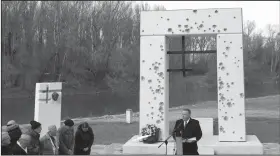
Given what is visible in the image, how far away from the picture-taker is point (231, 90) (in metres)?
6.74

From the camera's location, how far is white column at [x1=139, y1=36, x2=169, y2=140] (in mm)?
6941

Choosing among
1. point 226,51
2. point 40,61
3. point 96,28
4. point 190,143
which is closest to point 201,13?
point 226,51

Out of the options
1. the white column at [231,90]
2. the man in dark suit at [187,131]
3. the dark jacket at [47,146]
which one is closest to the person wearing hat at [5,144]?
the dark jacket at [47,146]

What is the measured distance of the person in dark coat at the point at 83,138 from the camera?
5406 millimetres

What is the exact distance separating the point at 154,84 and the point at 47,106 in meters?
2.64

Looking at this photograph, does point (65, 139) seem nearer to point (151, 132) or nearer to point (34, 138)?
point (34, 138)

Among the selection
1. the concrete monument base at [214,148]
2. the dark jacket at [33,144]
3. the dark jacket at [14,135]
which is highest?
the dark jacket at [14,135]

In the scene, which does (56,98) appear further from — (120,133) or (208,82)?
(208,82)

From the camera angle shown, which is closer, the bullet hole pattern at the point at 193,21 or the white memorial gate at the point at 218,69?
the white memorial gate at the point at 218,69

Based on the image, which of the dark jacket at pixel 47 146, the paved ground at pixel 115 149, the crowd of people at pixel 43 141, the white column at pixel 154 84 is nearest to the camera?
the crowd of people at pixel 43 141

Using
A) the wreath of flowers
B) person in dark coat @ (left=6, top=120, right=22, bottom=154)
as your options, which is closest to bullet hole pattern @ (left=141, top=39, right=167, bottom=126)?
the wreath of flowers

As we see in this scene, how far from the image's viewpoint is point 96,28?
37.8 meters

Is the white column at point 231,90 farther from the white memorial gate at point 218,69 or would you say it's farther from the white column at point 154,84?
the white column at point 154,84

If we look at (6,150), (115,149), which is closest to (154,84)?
(115,149)
